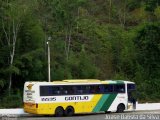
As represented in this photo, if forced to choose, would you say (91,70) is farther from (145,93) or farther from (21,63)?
(21,63)

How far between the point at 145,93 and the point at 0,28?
18048 millimetres

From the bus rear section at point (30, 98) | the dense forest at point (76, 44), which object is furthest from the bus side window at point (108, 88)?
the dense forest at point (76, 44)

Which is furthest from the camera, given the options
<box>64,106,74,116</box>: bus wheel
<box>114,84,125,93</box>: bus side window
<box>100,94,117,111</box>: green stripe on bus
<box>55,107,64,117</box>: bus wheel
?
<box>114,84,125,93</box>: bus side window

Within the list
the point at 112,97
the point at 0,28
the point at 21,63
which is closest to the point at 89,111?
the point at 112,97

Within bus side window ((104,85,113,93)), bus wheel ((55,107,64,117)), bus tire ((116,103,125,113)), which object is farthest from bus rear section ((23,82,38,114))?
bus tire ((116,103,125,113))

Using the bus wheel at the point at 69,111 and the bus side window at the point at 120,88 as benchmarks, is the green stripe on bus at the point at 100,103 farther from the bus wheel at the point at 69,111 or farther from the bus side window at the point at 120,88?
the bus wheel at the point at 69,111

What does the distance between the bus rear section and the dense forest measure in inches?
Answer: 244

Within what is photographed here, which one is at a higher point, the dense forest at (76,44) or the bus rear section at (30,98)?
the dense forest at (76,44)

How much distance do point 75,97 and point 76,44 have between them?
24.6 metres

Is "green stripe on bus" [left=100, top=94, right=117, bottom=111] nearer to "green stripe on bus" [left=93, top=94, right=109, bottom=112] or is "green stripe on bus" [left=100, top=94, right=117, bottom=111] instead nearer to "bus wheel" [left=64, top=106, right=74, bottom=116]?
"green stripe on bus" [left=93, top=94, right=109, bottom=112]

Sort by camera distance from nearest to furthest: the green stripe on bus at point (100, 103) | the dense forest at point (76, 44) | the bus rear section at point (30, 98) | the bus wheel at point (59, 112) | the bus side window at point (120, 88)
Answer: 1. the bus rear section at point (30, 98)
2. the bus wheel at point (59, 112)
3. the green stripe on bus at point (100, 103)
4. the bus side window at point (120, 88)
5. the dense forest at point (76, 44)

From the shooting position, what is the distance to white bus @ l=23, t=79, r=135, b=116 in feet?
123

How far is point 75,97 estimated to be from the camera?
129 ft

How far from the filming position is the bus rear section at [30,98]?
37312mm
